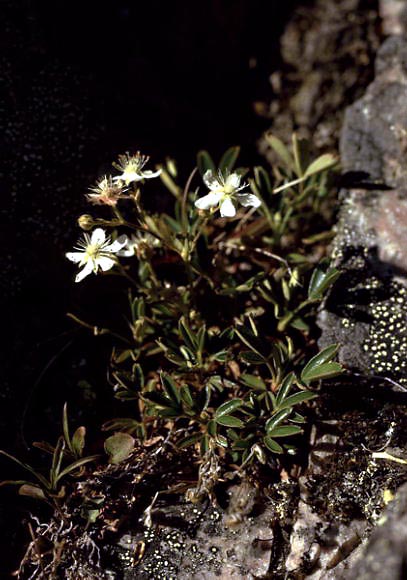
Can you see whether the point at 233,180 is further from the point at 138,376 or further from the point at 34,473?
the point at 34,473

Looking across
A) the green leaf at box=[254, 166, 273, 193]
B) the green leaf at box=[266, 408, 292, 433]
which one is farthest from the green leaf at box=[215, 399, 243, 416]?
the green leaf at box=[254, 166, 273, 193]

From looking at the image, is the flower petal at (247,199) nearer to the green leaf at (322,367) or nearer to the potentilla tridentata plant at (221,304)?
the potentilla tridentata plant at (221,304)

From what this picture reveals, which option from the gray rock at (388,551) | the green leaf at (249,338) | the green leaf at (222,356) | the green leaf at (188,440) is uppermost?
the green leaf at (249,338)

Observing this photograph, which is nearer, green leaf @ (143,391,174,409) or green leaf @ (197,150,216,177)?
green leaf @ (143,391,174,409)

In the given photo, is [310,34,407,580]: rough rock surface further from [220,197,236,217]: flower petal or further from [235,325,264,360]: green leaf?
[220,197,236,217]: flower petal

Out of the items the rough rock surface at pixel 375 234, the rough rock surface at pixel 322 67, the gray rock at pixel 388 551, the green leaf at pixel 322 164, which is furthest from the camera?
the rough rock surface at pixel 322 67

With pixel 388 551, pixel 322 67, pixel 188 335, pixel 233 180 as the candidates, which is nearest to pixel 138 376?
pixel 188 335

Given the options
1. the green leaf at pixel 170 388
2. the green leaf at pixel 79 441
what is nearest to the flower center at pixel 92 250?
the green leaf at pixel 170 388
